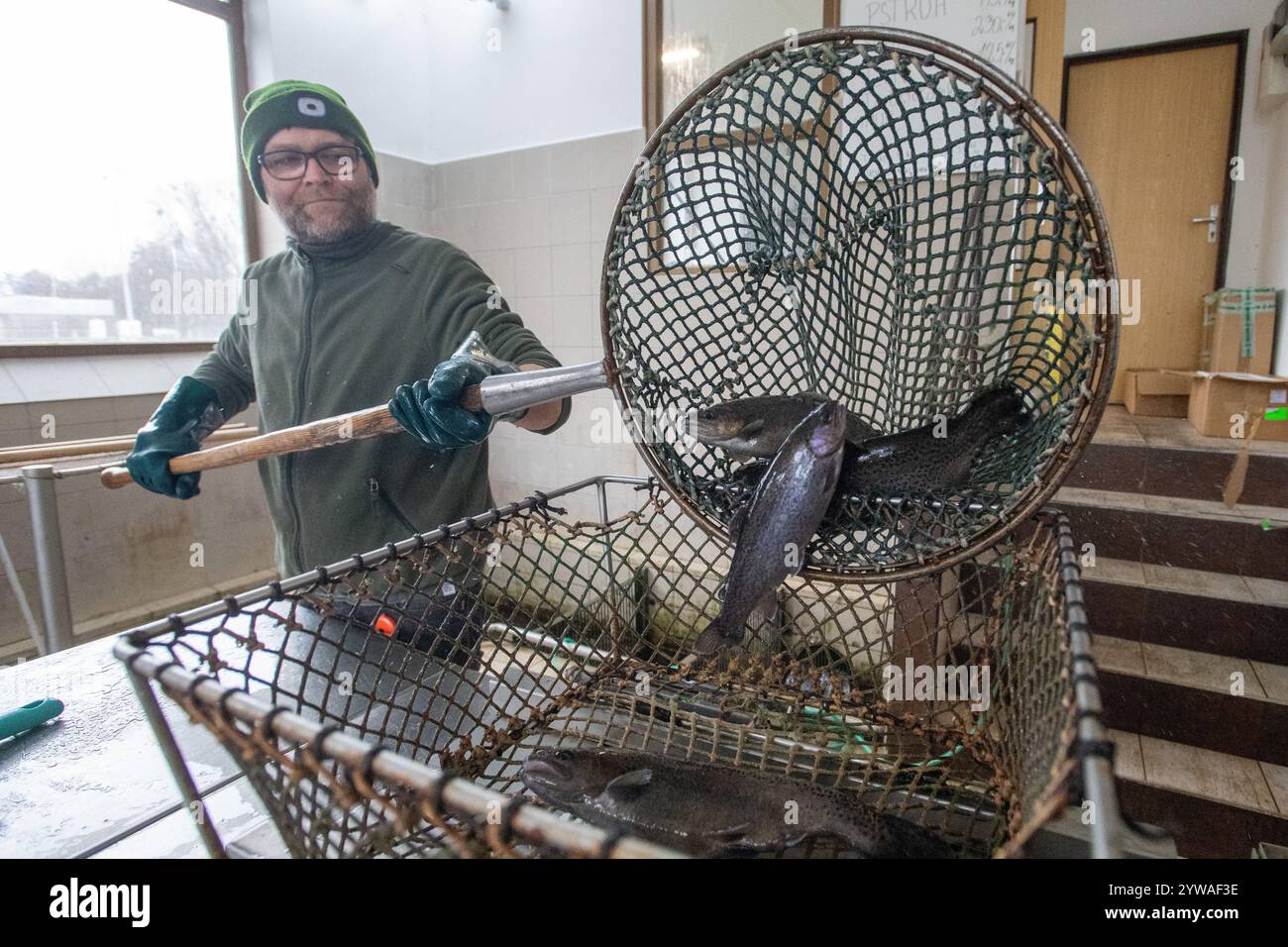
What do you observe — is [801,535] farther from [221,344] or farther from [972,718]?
[221,344]

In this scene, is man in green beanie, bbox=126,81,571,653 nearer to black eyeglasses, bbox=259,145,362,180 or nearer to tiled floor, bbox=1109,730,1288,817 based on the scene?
black eyeglasses, bbox=259,145,362,180

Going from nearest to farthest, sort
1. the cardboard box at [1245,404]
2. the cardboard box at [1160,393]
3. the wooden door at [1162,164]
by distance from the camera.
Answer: the cardboard box at [1245,404] → the cardboard box at [1160,393] → the wooden door at [1162,164]

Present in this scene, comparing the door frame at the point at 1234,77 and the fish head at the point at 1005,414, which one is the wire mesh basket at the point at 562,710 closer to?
the fish head at the point at 1005,414

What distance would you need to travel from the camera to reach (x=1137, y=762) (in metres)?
1.70

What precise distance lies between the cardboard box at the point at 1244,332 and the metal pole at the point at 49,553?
391 centimetres

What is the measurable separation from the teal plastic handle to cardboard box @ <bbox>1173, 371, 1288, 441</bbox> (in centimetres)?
311

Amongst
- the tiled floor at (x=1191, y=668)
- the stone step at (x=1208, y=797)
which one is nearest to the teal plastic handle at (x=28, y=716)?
the stone step at (x=1208, y=797)

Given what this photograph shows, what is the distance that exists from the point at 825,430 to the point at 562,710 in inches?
17.4

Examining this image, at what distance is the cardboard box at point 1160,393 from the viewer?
2963 mm

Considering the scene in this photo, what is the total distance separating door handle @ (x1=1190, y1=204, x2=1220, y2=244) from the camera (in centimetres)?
332

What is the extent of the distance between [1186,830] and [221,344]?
233 centimetres
